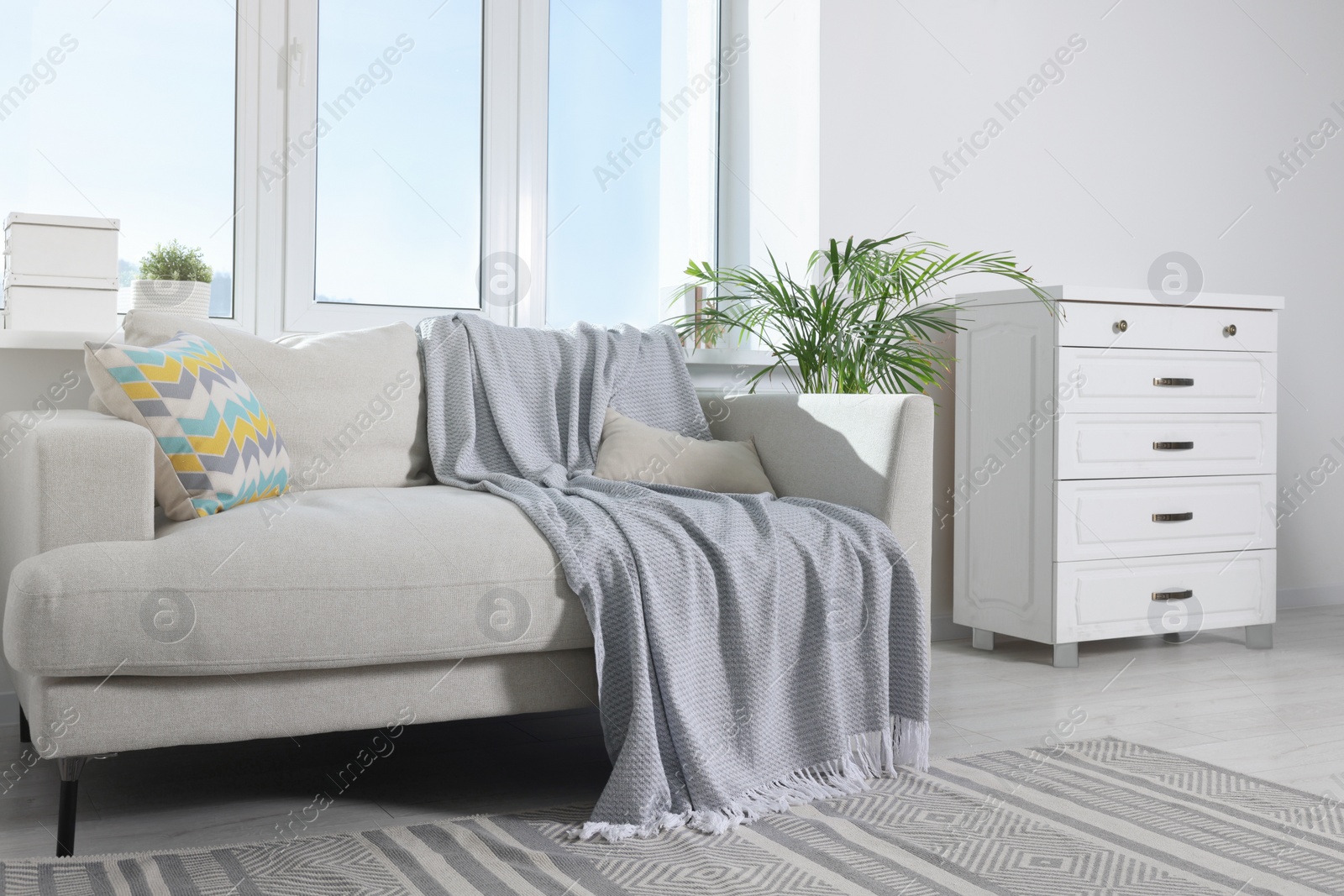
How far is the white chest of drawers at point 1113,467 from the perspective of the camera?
9.66 feet

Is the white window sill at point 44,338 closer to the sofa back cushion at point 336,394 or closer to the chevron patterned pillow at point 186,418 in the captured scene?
the sofa back cushion at point 336,394

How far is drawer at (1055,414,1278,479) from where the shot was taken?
295 centimetres

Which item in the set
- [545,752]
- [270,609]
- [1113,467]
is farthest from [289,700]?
[1113,467]

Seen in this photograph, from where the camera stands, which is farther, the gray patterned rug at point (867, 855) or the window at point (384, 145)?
the window at point (384, 145)

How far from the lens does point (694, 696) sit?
5.90ft

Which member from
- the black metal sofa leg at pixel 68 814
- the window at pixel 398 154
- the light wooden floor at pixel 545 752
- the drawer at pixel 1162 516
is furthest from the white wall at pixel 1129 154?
the black metal sofa leg at pixel 68 814

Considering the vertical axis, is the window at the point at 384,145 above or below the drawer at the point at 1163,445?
above

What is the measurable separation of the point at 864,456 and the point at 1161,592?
1359mm

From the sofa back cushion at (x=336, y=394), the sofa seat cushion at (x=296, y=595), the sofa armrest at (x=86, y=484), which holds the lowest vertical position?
the sofa seat cushion at (x=296, y=595)

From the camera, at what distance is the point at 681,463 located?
2393 mm

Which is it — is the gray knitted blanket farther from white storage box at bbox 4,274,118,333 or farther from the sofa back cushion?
white storage box at bbox 4,274,118,333

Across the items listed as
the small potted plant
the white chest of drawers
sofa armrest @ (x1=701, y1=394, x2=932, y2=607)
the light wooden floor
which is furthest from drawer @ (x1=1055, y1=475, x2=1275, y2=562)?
the small potted plant

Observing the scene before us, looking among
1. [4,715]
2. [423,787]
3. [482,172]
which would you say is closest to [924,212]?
[482,172]

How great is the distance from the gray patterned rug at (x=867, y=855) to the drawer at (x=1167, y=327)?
1350mm
